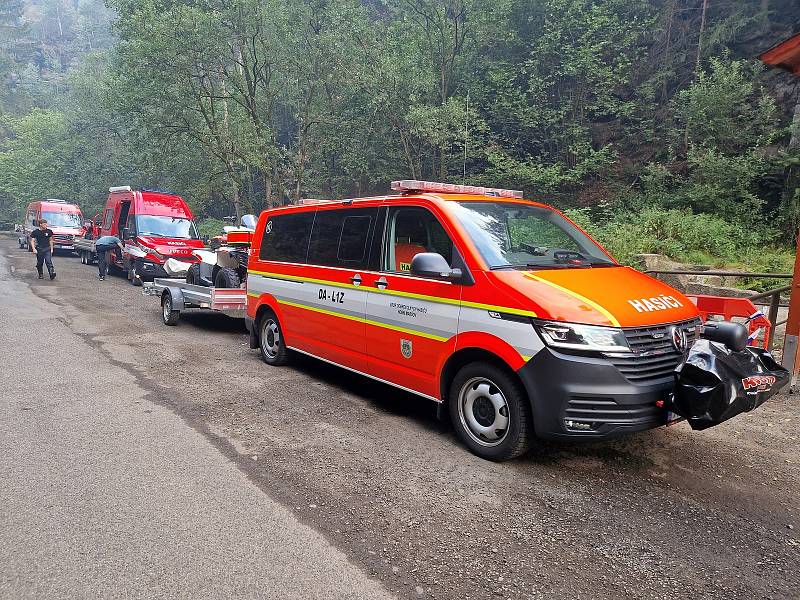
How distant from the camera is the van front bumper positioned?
3703 mm

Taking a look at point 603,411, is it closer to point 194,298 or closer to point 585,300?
point 585,300

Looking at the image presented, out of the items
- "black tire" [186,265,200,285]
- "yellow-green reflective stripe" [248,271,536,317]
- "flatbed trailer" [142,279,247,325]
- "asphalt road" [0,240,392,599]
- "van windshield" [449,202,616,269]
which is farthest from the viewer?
"black tire" [186,265,200,285]

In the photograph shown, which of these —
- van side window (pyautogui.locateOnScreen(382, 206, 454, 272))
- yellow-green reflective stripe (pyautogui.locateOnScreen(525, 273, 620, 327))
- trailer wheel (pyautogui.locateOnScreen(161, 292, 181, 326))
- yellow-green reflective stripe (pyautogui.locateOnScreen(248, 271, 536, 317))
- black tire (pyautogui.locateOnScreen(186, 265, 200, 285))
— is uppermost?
van side window (pyautogui.locateOnScreen(382, 206, 454, 272))

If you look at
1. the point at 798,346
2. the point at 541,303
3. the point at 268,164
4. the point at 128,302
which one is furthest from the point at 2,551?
the point at 268,164

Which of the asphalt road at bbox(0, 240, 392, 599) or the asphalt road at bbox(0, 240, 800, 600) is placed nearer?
the asphalt road at bbox(0, 240, 392, 599)

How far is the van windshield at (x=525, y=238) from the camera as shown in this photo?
454 cm

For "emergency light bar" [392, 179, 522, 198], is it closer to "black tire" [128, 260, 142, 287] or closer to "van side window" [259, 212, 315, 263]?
"van side window" [259, 212, 315, 263]

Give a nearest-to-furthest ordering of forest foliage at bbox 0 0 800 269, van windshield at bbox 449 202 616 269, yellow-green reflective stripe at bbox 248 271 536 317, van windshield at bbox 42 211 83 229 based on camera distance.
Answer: yellow-green reflective stripe at bbox 248 271 536 317
van windshield at bbox 449 202 616 269
forest foliage at bbox 0 0 800 269
van windshield at bbox 42 211 83 229

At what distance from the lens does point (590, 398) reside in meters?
3.72

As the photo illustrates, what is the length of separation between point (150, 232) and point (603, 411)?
16.5 m

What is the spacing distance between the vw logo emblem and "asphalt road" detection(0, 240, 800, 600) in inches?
39.6

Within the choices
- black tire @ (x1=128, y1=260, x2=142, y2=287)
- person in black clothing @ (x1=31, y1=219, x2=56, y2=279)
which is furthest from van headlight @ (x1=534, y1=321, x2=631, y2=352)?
person in black clothing @ (x1=31, y1=219, x2=56, y2=279)

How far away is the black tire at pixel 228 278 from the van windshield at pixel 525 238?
6328mm

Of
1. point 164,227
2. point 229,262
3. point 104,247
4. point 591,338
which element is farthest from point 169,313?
point 591,338
